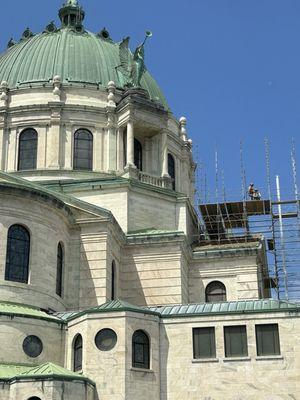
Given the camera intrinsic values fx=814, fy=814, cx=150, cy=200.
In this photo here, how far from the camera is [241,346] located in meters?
37.2

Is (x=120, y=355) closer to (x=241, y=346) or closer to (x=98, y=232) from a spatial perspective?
(x=241, y=346)

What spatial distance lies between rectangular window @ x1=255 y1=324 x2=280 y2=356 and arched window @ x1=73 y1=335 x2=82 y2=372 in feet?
26.7

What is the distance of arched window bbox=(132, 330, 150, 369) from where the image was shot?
121 feet

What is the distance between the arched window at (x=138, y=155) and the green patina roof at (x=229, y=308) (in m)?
19.8

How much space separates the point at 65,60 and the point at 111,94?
17.5 feet

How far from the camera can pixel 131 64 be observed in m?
61.2

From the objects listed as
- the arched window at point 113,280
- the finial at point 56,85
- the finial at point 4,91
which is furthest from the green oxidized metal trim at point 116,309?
the finial at point 4,91

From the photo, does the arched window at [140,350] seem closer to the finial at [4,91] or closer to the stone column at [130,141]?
the stone column at [130,141]

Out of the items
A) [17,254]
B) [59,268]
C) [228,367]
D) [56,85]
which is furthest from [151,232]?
[56,85]

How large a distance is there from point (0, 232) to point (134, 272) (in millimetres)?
9553

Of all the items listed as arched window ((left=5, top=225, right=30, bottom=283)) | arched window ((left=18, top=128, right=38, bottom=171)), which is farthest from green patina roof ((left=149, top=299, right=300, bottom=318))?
arched window ((left=18, top=128, right=38, bottom=171))

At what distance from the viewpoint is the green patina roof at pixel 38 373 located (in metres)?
33.6

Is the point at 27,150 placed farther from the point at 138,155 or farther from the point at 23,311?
the point at 23,311

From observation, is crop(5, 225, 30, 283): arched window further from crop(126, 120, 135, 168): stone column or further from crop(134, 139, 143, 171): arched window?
crop(134, 139, 143, 171): arched window
